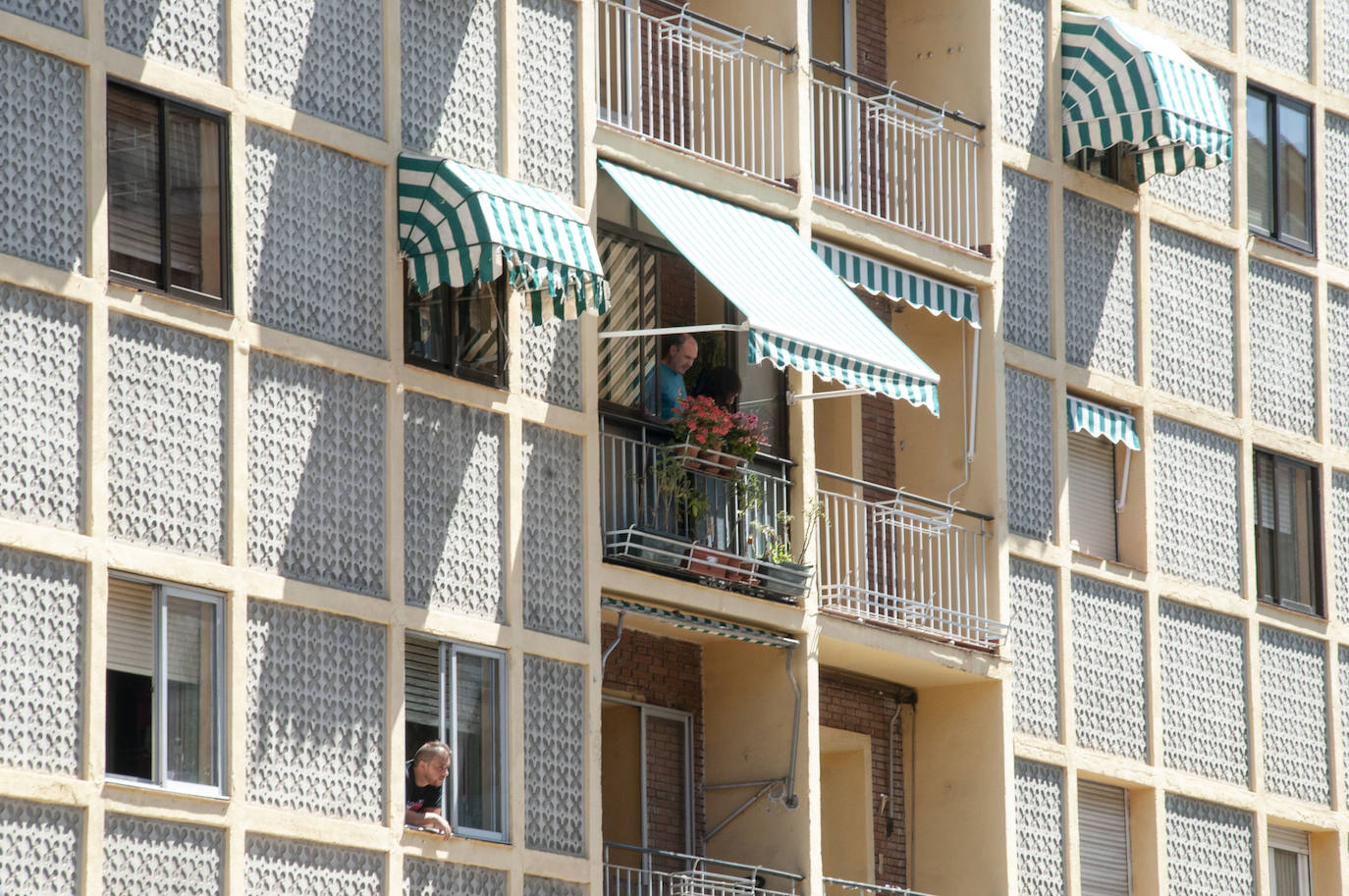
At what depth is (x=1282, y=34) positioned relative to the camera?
32.7 meters

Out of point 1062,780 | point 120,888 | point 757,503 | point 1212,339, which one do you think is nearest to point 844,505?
point 757,503

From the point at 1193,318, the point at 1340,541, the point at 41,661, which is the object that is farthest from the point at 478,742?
the point at 1340,541

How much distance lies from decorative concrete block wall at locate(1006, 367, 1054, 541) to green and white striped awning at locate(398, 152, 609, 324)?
261 inches

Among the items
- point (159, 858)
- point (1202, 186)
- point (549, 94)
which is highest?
point (1202, 186)

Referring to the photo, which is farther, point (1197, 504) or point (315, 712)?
point (1197, 504)

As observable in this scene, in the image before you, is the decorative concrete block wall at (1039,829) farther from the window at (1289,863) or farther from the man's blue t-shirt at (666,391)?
the man's blue t-shirt at (666,391)

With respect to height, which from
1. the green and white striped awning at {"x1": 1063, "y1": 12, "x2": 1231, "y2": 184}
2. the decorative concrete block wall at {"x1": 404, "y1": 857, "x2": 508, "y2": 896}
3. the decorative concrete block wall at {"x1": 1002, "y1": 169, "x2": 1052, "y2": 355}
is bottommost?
the decorative concrete block wall at {"x1": 404, "y1": 857, "x2": 508, "y2": 896}

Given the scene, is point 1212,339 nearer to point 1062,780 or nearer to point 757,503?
point 1062,780

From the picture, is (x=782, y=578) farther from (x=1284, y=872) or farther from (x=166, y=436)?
(x=1284, y=872)

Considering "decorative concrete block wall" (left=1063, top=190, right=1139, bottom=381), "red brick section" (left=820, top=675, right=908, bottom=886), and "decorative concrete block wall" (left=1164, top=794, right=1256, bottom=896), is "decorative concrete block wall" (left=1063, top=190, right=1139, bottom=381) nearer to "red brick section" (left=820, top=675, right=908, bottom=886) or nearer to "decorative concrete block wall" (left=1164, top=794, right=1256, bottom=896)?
"red brick section" (left=820, top=675, right=908, bottom=886)

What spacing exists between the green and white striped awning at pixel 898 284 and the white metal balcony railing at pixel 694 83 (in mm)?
921

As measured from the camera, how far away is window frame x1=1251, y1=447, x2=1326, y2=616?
31.1m

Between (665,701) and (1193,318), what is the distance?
25.7 feet

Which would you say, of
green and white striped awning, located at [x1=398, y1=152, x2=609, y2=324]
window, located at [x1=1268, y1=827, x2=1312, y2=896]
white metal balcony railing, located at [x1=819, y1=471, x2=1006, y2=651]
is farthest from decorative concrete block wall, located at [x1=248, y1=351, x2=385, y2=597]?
window, located at [x1=1268, y1=827, x2=1312, y2=896]
